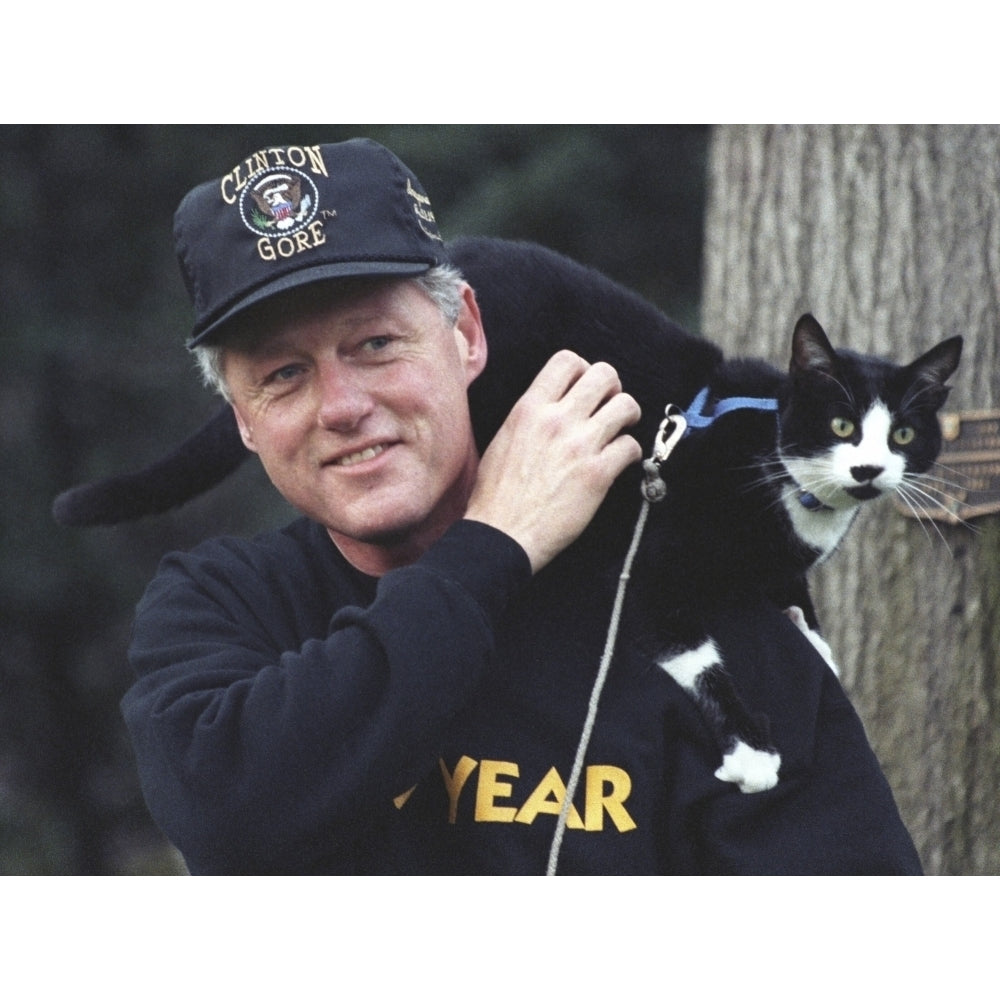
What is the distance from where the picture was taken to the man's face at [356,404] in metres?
1.38

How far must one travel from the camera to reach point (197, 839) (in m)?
1.26

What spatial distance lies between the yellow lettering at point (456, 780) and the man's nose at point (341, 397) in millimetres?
372

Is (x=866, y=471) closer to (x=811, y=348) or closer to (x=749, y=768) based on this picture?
(x=811, y=348)

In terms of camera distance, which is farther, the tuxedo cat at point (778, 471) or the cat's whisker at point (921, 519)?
the cat's whisker at point (921, 519)

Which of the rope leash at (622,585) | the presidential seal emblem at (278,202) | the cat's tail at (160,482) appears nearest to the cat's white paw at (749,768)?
the rope leash at (622,585)

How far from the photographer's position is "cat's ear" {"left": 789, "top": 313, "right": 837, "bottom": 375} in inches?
63.9

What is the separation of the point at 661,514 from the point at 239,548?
52cm

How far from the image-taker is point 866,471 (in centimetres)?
160

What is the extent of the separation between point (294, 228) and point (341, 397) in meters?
0.18

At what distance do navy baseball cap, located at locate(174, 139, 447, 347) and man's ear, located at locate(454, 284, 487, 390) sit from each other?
0.40 ft

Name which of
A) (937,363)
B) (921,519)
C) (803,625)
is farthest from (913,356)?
(803,625)

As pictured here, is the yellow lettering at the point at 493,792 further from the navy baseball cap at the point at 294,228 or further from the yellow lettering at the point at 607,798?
the navy baseball cap at the point at 294,228

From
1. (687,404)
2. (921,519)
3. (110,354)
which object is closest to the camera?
(687,404)
